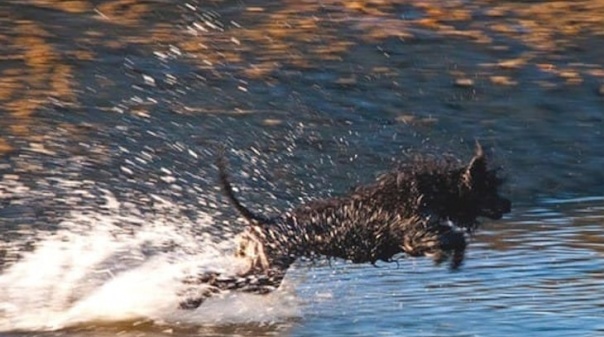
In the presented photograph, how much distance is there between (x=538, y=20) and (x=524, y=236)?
443 cm

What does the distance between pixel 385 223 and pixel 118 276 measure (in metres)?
1.71

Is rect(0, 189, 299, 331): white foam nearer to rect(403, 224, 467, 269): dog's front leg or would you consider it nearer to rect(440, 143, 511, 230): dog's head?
rect(403, 224, 467, 269): dog's front leg

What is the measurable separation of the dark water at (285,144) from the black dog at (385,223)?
315 mm

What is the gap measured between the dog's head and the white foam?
2.79ft

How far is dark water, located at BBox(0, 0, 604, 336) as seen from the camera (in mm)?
7734

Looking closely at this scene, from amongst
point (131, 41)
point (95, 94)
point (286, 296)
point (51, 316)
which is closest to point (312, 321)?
point (286, 296)

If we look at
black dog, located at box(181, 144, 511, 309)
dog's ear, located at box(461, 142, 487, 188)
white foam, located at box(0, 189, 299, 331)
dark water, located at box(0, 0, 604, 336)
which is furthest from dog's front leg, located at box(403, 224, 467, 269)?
white foam, located at box(0, 189, 299, 331)

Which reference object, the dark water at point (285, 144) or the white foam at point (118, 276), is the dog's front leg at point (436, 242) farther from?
the white foam at point (118, 276)

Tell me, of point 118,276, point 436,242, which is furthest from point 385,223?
point 118,276

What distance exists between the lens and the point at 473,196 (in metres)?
7.36

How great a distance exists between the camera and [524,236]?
9.03 meters

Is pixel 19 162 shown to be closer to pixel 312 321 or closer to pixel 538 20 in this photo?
pixel 312 321

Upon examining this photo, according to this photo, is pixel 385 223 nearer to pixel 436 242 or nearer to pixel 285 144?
pixel 436 242

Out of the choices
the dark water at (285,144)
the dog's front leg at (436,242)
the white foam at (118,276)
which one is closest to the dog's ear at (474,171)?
the dog's front leg at (436,242)
